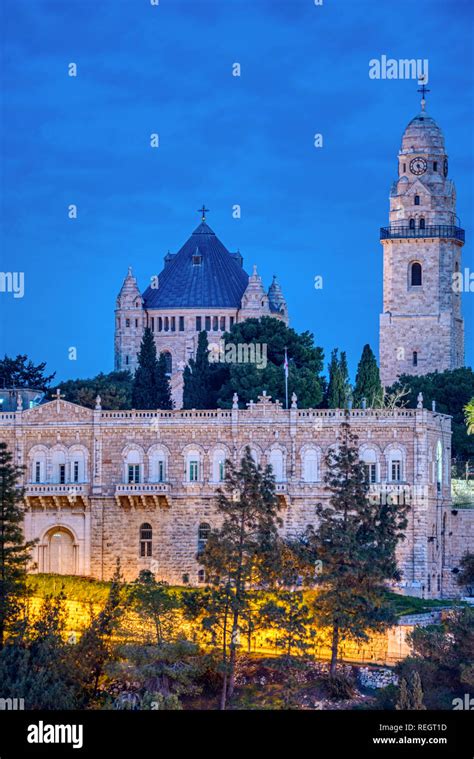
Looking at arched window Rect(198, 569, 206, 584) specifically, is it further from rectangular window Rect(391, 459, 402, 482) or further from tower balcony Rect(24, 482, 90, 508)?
rectangular window Rect(391, 459, 402, 482)

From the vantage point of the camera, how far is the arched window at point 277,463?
82812 millimetres

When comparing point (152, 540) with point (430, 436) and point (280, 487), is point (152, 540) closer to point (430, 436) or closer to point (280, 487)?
point (280, 487)

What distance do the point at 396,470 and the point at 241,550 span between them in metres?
15.3

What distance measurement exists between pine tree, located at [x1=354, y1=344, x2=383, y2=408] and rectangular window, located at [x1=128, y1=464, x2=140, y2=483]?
15.5 m

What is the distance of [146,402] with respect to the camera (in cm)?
9506

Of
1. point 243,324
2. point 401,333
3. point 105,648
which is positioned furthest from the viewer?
point 401,333

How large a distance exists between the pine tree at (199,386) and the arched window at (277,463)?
39.1ft

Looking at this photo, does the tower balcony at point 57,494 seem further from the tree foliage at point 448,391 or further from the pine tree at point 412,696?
the tree foliage at point 448,391

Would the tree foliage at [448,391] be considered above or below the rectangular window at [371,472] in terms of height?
above

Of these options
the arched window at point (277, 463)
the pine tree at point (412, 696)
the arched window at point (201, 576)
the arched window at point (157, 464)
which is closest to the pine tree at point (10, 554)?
the arched window at point (157, 464)
